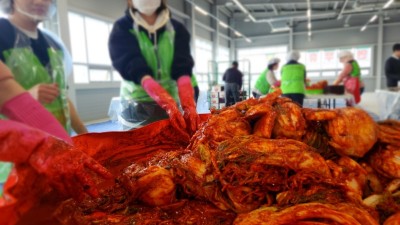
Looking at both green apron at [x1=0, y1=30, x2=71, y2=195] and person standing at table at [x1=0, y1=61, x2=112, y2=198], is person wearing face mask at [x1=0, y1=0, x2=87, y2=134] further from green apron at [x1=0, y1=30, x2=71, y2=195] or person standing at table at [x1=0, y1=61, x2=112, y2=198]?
person standing at table at [x1=0, y1=61, x2=112, y2=198]

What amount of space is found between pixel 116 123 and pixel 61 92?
73 centimetres

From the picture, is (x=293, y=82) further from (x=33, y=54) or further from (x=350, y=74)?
(x=33, y=54)

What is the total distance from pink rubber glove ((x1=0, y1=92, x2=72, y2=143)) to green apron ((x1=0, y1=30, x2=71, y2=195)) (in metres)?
0.71

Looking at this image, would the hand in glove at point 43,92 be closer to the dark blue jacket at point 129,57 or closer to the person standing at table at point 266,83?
the dark blue jacket at point 129,57

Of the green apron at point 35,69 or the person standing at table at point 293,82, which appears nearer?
the green apron at point 35,69

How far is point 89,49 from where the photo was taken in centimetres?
696

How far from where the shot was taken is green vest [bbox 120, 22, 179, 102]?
1476 millimetres

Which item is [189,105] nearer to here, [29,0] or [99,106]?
[29,0]

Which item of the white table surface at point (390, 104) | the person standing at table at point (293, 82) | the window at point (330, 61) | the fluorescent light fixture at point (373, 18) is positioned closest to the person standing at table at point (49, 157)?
the person standing at table at point (293, 82)

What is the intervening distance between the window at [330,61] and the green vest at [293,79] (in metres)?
12.7

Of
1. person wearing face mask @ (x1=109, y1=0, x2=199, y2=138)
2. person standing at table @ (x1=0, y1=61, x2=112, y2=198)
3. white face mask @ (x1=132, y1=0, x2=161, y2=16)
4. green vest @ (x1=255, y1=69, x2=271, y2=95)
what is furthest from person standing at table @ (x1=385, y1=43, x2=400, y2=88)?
person standing at table @ (x1=0, y1=61, x2=112, y2=198)

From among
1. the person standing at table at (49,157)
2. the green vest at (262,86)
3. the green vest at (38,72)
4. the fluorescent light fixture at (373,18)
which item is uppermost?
the fluorescent light fixture at (373,18)

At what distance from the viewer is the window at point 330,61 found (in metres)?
15.2

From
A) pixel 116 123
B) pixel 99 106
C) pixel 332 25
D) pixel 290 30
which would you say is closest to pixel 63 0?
pixel 99 106
